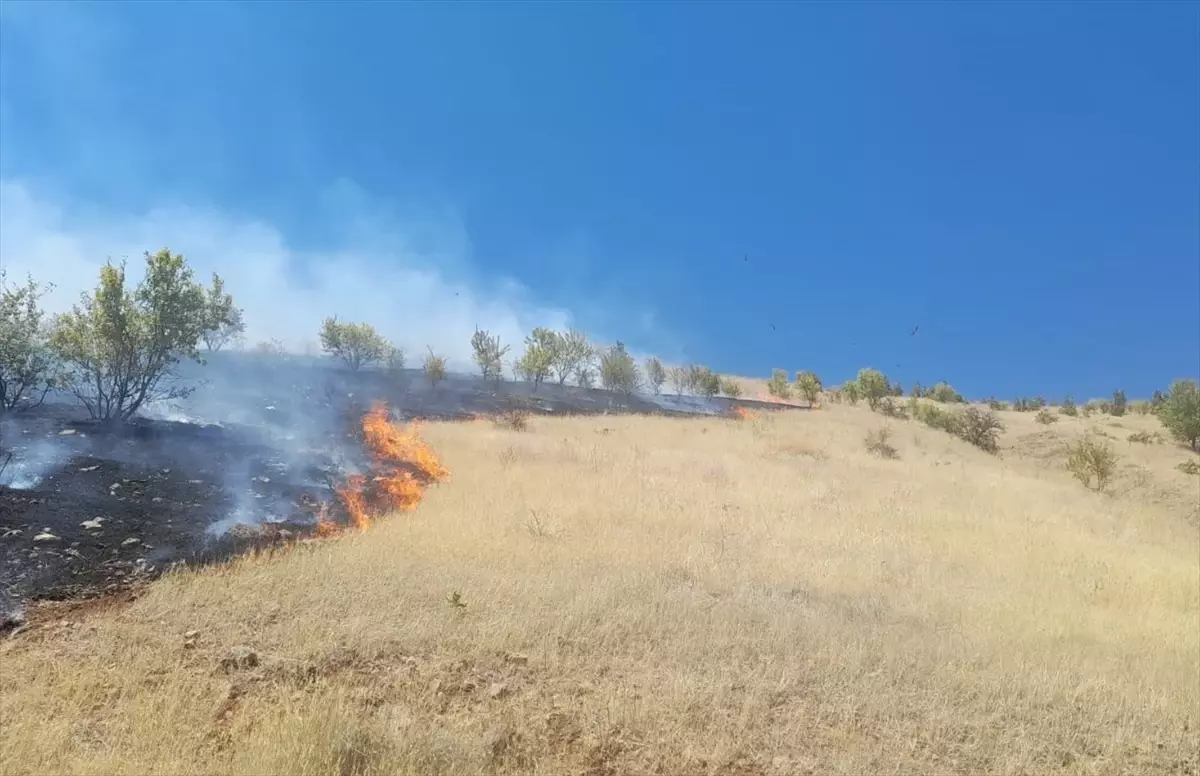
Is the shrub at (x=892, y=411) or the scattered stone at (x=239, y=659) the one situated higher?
the shrub at (x=892, y=411)

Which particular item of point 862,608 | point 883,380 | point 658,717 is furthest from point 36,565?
point 883,380

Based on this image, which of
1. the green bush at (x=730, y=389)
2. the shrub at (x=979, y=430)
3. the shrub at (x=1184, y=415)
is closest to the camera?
the shrub at (x=1184, y=415)

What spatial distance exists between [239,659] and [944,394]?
69.3 m

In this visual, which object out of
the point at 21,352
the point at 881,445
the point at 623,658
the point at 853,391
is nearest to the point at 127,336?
the point at 21,352

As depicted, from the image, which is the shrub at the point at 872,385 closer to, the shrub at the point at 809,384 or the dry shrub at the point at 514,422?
the shrub at the point at 809,384

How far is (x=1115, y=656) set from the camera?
26.9 feet

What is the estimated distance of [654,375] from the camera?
2253 inches

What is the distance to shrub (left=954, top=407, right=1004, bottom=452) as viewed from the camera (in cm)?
3284

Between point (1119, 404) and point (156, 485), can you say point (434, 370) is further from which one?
point (1119, 404)

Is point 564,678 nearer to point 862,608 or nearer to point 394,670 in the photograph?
point 394,670

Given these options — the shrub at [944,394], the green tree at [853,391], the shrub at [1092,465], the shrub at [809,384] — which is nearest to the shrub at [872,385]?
the green tree at [853,391]

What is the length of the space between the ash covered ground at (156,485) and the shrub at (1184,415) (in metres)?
36.7

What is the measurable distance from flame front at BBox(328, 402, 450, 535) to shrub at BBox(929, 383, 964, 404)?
190 ft

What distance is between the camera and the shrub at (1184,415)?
28.7 metres
